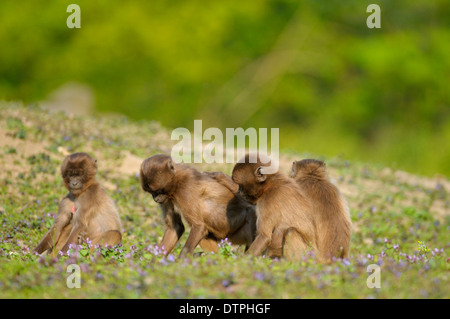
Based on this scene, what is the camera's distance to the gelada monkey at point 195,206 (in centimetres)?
825

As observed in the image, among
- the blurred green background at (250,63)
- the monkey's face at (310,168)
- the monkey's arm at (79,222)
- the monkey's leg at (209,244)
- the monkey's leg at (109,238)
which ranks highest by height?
the blurred green background at (250,63)

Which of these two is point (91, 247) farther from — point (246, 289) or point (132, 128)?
point (132, 128)

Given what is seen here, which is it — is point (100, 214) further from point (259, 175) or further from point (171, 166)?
point (259, 175)

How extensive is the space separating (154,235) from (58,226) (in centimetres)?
180

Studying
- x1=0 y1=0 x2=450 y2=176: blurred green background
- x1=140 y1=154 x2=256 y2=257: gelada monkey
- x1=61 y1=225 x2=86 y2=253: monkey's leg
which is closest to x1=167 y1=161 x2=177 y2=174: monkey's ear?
x1=140 y1=154 x2=256 y2=257: gelada monkey

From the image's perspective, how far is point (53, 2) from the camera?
3053 cm

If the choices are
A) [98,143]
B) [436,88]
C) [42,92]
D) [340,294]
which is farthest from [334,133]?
[340,294]

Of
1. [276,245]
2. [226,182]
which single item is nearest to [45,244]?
[226,182]

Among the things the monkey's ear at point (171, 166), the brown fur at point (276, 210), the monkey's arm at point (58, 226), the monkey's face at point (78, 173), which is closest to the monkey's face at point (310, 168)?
the brown fur at point (276, 210)

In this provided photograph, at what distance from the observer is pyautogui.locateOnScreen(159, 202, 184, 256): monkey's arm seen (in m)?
8.61

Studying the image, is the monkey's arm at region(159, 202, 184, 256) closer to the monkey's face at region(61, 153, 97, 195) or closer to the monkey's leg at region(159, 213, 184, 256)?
the monkey's leg at region(159, 213, 184, 256)

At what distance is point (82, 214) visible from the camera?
866 centimetres

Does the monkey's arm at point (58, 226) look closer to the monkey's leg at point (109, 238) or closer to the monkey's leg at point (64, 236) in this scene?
the monkey's leg at point (64, 236)

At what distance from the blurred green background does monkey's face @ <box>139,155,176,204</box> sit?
2071 centimetres
